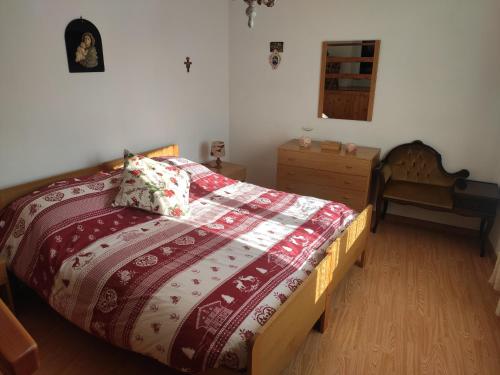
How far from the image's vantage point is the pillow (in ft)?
8.30

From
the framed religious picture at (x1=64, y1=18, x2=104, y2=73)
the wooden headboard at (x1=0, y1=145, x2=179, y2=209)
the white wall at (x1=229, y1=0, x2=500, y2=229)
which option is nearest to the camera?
the wooden headboard at (x1=0, y1=145, x2=179, y2=209)

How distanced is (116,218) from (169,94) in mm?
1635

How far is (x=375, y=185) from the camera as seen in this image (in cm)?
374

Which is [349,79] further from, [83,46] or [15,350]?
[15,350]

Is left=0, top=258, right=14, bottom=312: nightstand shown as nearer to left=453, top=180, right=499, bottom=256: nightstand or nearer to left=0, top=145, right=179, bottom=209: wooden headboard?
left=0, top=145, right=179, bottom=209: wooden headboard

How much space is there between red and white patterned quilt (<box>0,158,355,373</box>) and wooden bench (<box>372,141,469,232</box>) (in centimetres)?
91

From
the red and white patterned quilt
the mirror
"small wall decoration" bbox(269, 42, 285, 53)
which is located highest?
"small wall decoration" bbox(269, 42, 285, 53)

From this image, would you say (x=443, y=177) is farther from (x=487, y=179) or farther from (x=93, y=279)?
(x=93, y=279)

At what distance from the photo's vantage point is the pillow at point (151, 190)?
99.6 inches

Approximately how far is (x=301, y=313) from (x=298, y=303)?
11 cm

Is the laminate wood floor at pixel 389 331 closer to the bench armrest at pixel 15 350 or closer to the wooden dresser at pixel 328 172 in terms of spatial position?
the wooden dresser at pixel 328 172

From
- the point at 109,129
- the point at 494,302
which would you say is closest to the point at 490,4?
the point at 494,302

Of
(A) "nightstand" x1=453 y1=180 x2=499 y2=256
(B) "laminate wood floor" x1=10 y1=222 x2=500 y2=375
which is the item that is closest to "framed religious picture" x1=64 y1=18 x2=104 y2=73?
(B) "laminate wood floor" x1=10 y1=222 x2=500 y2=375

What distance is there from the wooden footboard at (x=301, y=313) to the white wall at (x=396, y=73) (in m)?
1.54
